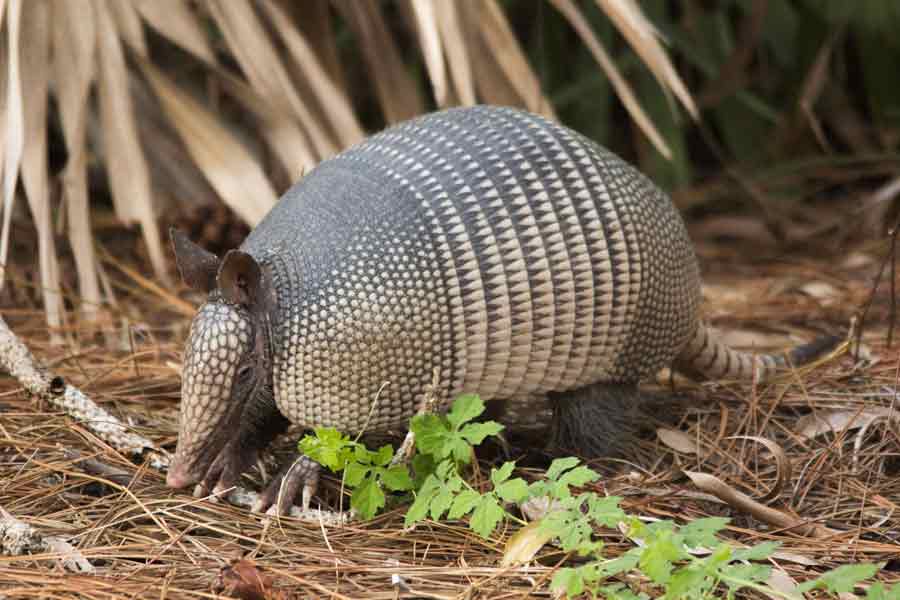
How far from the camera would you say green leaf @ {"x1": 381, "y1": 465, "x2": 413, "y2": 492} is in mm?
3520

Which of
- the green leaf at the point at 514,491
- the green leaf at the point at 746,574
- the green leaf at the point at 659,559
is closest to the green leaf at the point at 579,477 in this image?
the green leaf at the point at 514,491

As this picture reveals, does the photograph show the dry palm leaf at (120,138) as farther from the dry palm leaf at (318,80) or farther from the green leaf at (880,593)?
the green leaf at (880,593)

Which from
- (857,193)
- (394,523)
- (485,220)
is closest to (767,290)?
(857,193)

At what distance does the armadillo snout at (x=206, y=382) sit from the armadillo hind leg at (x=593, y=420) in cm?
129

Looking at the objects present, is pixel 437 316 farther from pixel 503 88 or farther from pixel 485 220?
pixel 503 88

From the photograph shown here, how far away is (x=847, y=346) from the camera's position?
4410mm

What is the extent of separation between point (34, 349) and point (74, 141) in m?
0.97

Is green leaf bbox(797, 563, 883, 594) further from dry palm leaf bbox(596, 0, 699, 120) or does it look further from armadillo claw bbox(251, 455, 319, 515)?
dry palm leaf bbox(596, 0, 699, 120)

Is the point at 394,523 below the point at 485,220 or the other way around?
below

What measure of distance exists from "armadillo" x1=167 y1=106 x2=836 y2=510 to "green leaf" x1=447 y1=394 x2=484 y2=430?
4.4 inches

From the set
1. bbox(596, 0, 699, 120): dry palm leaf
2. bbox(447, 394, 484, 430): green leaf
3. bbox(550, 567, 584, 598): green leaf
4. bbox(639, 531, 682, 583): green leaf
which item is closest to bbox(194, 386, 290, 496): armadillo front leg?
bbox(447, 394, 484, 430): green leaf

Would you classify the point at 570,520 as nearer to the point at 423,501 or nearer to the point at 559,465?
the point at 559,465

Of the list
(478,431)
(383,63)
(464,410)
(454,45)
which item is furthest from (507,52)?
(478,431)

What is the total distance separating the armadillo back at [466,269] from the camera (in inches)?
142
